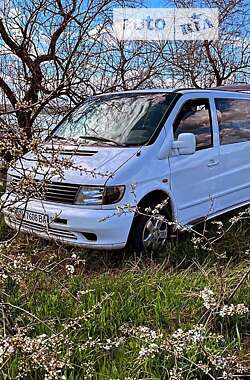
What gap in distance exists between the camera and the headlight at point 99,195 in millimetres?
4102

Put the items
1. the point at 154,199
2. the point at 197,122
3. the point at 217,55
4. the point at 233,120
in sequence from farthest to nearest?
the point at 217,55 → the point at 233,120 → the point at 197,122 → the point at 154,199

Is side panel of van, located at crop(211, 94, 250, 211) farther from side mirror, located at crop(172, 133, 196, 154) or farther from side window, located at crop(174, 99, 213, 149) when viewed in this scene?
side mirror, located at crop(172, 133, 196, 154)

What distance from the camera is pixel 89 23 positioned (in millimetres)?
6855

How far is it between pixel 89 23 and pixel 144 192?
3.58 meters

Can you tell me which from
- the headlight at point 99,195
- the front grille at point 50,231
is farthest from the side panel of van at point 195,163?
the front grille at point 50,231

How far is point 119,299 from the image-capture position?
3326mm

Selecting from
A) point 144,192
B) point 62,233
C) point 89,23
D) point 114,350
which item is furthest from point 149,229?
point 89,23

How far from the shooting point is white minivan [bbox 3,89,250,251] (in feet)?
13.5

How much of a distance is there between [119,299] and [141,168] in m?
1.39

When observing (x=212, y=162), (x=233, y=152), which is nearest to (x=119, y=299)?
(x=212, y=162)

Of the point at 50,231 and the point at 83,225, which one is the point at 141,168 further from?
the point at 50,231

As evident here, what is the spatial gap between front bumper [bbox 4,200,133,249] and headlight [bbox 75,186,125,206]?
2.8 inches

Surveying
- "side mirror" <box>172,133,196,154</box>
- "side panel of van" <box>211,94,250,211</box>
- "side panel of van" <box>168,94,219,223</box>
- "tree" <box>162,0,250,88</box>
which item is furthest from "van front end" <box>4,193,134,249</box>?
"tree" <box>162,0,250,88</box>

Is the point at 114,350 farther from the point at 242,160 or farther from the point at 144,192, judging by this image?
the point at 242,160
